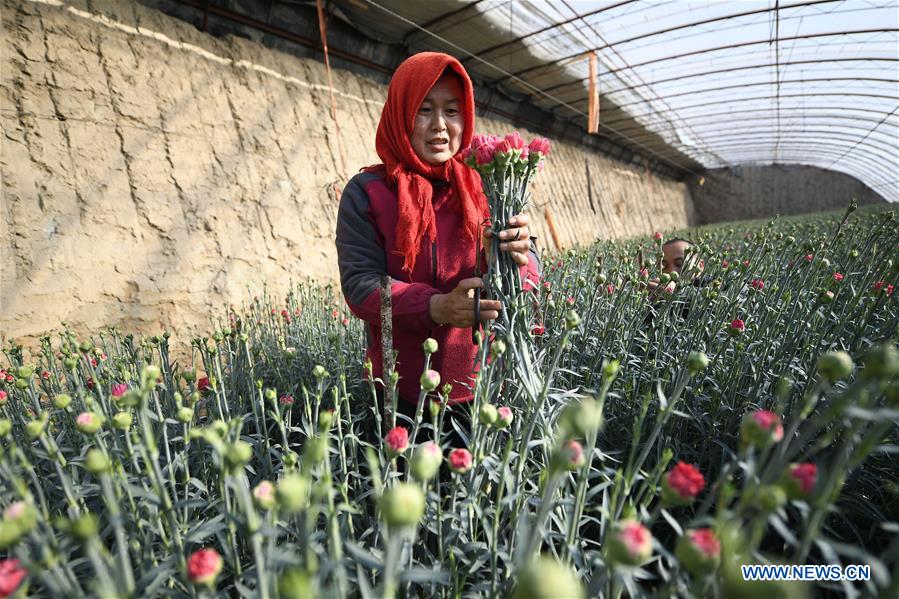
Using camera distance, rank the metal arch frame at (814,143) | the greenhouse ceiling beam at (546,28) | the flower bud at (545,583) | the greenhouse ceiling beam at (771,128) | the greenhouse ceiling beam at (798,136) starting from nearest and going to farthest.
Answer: the flower bud at (545,583) < the greenhouse ceiling beam at (546,28) < the greenhouse ceiling beam at (771,128) < the greenhouse ceiling beam at (798,136) < the metal arch frame at (814,143)

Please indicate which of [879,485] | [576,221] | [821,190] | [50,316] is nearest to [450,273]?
[879,485]

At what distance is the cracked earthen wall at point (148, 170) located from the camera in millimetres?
2752

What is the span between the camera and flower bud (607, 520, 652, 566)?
33 centimetres

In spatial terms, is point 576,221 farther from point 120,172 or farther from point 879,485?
point 879,485

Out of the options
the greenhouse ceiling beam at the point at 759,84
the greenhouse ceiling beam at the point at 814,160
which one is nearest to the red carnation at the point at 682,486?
the greenhouse ceiling beam at the point at 759,84

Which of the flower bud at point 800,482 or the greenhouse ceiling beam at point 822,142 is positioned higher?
the greenhouse ceiling beam at point 822,142

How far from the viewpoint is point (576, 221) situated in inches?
414

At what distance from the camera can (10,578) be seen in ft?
1.21

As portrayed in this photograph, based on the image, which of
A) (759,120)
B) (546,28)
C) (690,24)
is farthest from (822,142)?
(546,28)

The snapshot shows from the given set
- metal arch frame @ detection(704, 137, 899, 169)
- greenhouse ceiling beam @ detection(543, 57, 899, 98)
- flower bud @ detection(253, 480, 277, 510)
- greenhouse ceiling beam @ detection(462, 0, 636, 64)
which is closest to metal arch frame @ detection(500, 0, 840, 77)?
greenhouse ceiling beam @ detection(462, 0, 636, 64)

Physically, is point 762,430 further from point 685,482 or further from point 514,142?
point 514,142

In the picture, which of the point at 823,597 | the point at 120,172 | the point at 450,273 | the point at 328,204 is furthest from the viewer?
the point at 328,204

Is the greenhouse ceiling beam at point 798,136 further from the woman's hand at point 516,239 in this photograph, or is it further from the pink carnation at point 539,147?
the woman's hand at point 516,239

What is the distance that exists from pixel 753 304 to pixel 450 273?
109 centimetres
